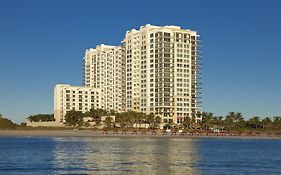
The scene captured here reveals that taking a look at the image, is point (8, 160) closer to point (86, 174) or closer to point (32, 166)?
point (32, 166)

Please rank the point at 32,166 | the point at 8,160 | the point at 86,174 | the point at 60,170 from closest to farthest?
the point at 86,174, the point at 60,170, the point at 32,166, the point at 8,160

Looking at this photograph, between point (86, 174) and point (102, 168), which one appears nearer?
point (86, 174)

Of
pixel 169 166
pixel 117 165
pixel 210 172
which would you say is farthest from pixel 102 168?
pixel 210 172

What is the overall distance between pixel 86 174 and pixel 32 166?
36.7 feet

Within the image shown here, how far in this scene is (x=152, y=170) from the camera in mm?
55188

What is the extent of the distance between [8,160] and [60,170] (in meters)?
16.7

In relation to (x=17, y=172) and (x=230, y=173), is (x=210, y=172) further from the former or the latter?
(x=17, y=172)

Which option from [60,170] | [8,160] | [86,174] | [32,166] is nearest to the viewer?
[86,174]

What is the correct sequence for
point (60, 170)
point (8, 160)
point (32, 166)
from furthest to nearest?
point (8, 160)
point (32, 166)
point (60, 170)

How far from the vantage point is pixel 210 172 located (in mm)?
54469

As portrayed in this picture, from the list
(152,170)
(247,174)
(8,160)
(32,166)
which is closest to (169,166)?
(152,170)

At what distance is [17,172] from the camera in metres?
52.8

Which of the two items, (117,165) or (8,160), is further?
(8,160)

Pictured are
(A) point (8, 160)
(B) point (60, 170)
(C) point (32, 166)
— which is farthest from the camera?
(A) point (8, 160)
